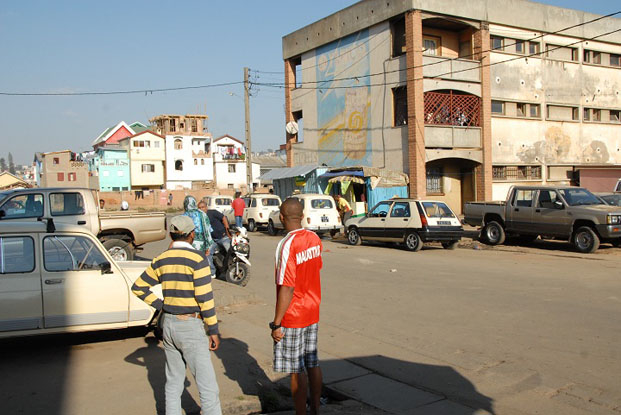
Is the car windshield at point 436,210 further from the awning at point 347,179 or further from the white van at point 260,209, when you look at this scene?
the white van at point 260,209

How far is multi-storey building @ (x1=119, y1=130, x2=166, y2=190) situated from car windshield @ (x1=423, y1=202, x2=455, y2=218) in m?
66.0

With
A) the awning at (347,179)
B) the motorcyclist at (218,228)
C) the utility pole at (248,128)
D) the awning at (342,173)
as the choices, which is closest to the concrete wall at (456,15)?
the utility pole at (248,128)

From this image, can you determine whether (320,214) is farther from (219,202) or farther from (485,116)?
(485,116)

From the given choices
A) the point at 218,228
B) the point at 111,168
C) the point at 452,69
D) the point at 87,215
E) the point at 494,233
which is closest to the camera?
the point at 218,228

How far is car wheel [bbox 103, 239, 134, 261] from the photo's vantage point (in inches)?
503

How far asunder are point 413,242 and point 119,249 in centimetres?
919

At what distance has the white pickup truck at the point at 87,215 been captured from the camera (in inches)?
469

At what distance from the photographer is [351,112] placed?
31.3 m

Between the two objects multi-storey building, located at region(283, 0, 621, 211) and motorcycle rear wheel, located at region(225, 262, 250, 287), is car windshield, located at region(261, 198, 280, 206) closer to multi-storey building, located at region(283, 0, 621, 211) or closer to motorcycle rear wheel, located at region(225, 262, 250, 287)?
multi-storey building, located at region(283, 0, 621, 211)

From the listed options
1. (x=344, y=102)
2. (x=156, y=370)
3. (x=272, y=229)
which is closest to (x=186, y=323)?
(x=156, y=370)

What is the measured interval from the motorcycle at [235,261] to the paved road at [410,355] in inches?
26.5

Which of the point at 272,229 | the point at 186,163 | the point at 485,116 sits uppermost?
the point at 186,163

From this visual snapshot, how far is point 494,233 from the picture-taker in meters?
18.9

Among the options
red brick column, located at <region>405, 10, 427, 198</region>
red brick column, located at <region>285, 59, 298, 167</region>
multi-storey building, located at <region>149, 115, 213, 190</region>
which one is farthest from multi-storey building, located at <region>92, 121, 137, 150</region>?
red brick column, located at <region>405, 10, 427, 198</region>
